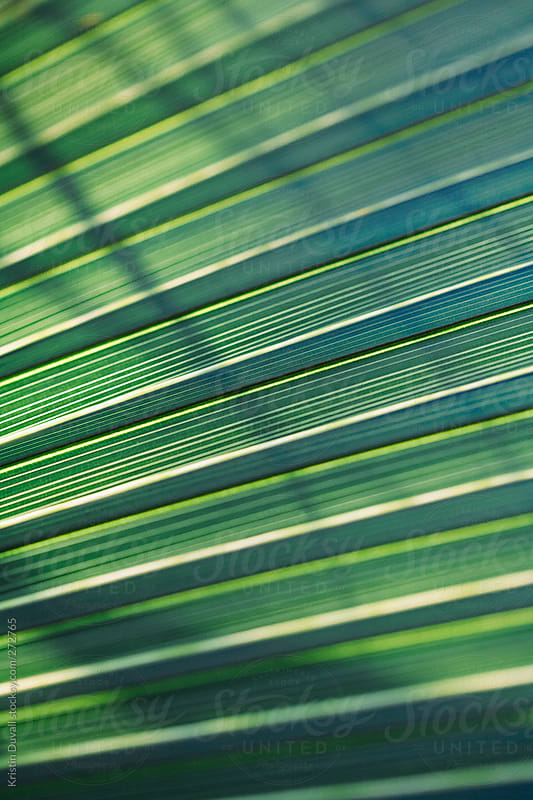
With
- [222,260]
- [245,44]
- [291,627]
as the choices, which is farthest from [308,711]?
[245,44]

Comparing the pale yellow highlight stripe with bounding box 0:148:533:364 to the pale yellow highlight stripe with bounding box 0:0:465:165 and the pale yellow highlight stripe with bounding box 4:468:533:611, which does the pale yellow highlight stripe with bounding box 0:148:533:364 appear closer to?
the pale yellow highlight stripe with bounding box 0:0:465:165

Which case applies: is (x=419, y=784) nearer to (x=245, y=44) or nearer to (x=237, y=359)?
(x=237, y=359)

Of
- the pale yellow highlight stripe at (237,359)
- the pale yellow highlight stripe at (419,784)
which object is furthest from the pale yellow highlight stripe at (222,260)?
the pale yellow highlight stripe at (419,784)

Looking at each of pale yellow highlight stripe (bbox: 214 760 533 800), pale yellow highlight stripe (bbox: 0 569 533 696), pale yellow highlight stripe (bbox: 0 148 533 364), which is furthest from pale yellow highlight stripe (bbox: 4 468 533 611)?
pale yellow highlight stripe (bbox: 214 760 533 800)

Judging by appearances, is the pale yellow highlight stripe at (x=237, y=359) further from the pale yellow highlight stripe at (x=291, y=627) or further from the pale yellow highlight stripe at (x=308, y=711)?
the pale yellow highlight stripe at (x=308, y=711)

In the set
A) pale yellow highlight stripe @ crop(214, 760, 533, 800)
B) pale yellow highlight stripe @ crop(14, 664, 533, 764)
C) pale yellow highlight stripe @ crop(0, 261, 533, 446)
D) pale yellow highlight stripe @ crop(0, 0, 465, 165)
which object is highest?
pale yellow highlight stripe @ crop(0, 0, 465, 165)

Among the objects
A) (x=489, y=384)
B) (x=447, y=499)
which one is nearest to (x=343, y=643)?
(x=447, y=499)

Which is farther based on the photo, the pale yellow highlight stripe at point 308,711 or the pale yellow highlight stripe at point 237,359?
the pale yellow highlight stripe at point 308,711
